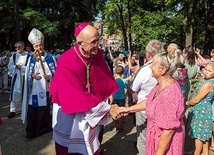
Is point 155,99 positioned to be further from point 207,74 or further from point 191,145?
point 191,145

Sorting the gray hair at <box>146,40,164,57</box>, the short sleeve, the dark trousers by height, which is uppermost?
the gray hair at <box>146,40,164,57</box>

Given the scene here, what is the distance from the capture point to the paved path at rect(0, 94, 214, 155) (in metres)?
4.36

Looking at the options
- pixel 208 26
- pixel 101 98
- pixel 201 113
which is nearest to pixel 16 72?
pixel 101 98

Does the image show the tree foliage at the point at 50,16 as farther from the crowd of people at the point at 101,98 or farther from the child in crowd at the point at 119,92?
the crowd of people at the point at 101,98

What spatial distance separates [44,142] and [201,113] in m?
2.85

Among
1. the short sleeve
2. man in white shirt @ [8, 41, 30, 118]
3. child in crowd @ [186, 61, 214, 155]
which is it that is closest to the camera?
the short sleeve

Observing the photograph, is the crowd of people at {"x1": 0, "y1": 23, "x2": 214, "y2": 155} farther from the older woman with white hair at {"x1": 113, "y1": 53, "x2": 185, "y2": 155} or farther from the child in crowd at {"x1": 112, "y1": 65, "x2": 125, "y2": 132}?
the child in crowd at {"x1": 112, "y1": 65, "x2": 125, "y2": 132}

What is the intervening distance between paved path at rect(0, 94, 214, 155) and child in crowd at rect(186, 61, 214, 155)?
2.53 ft

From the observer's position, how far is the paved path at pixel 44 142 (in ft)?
14.3

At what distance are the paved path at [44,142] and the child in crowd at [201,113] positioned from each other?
770 mm

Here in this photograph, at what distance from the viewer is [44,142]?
4.70 meters

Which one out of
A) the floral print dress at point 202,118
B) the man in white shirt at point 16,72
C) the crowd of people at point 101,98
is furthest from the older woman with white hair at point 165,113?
the man in white shirt at point 16,72

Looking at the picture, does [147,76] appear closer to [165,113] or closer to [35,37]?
[165,113]

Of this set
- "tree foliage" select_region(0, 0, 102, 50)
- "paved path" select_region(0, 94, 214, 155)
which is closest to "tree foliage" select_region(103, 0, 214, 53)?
"tree foliage" select_region(0, 0, 102, 50)
